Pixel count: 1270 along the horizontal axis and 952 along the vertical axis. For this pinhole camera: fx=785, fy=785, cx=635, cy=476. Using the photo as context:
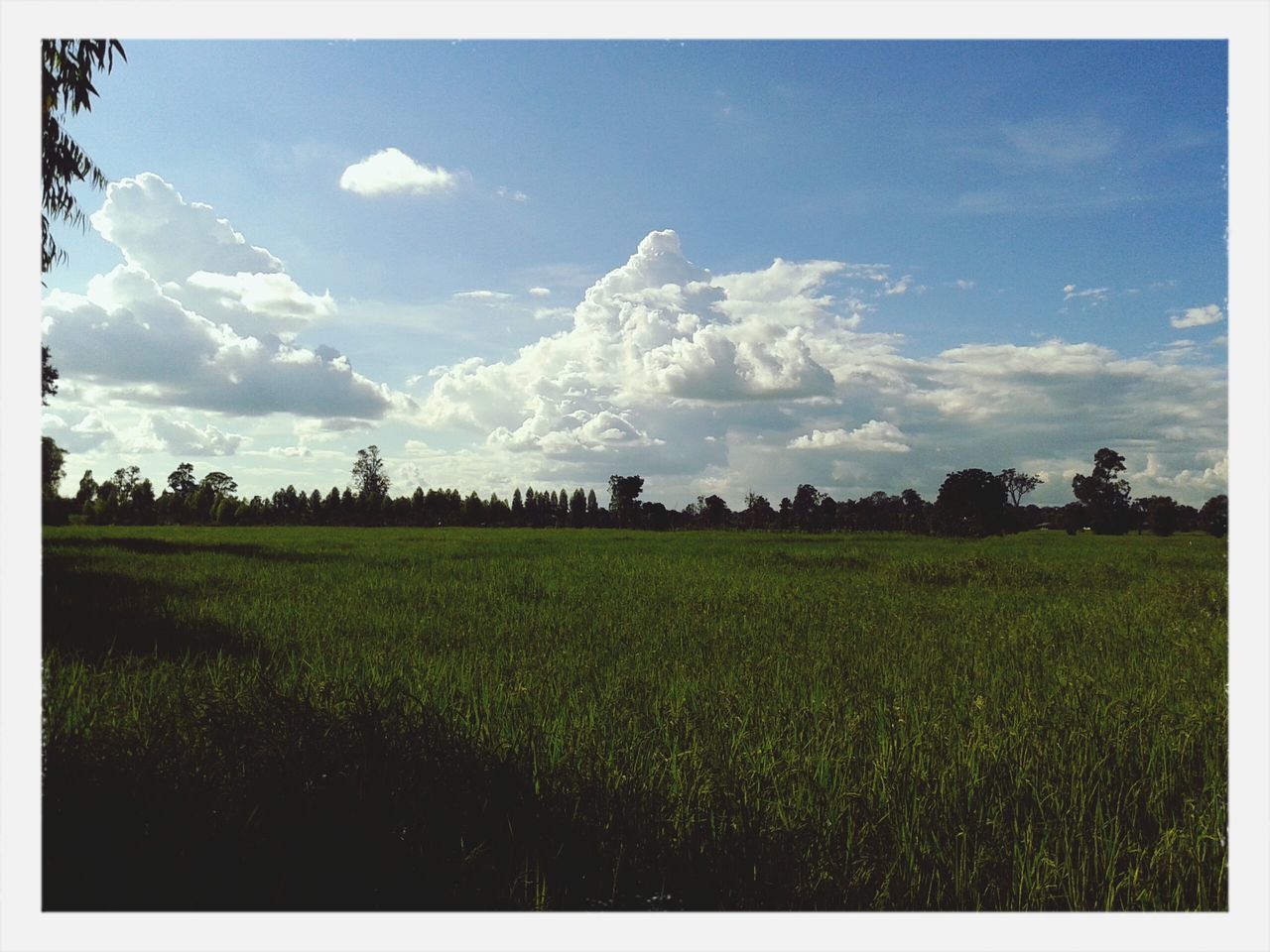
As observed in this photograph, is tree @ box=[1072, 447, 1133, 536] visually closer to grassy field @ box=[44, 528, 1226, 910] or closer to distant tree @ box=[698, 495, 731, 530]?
grassy field @ box=[44, 528, 1226, 910]

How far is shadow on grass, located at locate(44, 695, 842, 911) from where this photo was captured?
2.52m

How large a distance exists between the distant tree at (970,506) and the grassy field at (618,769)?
1057 centimetres

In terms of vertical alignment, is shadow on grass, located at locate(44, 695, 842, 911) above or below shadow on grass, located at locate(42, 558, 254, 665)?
below

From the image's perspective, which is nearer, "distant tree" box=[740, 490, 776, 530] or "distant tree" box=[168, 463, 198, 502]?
"distant tree" box=[168, 463, 198, 502]

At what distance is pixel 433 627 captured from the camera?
651 centimetres

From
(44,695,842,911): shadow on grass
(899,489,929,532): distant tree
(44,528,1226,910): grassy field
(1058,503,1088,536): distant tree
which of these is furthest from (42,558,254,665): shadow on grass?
(899,489,929,532): distant tree

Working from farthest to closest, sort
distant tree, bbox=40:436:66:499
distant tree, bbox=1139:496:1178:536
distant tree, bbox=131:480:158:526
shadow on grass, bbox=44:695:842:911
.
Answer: distant tree, bbox=1139:496:1178:536
distant tree, bbox=131:480:158:526
distant tree, bbox=40:436:66:499
shadow on grass, bbox=44:695:842:911

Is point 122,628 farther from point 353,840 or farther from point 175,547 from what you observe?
point 175,547

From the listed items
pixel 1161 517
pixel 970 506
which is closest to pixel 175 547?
pixel 970 506

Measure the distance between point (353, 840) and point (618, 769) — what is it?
1026 millimetres

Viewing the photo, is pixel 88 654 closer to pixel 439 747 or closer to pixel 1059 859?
pixel 439 747

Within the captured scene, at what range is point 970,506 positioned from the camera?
1969 centimetres

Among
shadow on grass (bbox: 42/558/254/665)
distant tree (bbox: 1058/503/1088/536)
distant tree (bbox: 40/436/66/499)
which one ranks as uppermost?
distant tree (bbox: 40/436/66/499)
